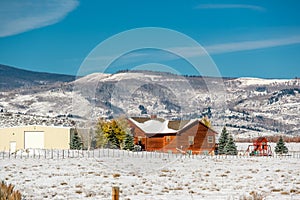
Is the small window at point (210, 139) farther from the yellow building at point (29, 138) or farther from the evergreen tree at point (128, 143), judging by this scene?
the yellow building at point (29, 138)

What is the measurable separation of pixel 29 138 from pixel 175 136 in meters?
18.8

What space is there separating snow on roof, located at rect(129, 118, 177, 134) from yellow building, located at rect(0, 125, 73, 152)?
11372 mm

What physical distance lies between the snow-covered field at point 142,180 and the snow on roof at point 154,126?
1187 inches

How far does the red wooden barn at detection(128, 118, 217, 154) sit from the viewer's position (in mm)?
71750

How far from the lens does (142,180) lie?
30141mm

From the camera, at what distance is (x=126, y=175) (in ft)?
108

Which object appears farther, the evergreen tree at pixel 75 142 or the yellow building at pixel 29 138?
the yellow building at pixel 29 138

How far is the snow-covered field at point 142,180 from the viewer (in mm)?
24031

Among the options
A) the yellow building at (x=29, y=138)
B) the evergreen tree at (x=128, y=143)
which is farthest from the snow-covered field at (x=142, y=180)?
the yellow building at (x=29, y=138)

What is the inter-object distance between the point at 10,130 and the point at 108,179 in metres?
40.4

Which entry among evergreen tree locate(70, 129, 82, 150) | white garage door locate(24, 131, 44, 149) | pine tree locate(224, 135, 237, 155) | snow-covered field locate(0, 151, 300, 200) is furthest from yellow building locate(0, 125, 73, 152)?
snow-covered field locate(0, 151, 300, 200)

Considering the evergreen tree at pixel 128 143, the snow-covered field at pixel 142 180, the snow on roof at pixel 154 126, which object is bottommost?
the snow-covered field at pixel 142 180

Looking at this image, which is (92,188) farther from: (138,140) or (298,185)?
(138,140)

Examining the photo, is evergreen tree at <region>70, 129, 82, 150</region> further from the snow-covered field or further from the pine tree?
the snow-covered field
